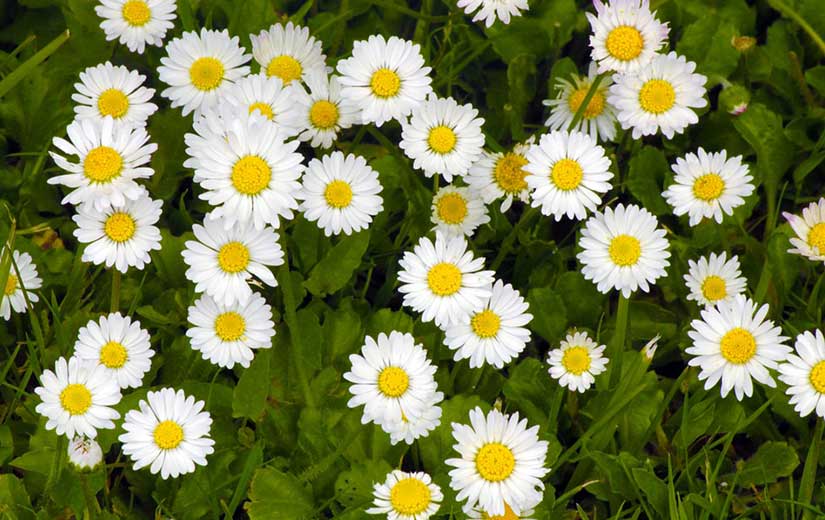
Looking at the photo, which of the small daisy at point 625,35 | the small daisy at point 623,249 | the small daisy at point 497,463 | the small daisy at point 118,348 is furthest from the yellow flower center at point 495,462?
the small daisy at point 625,35

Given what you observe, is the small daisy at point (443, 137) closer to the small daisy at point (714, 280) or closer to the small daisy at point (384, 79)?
the small daisy at point (384, 79)

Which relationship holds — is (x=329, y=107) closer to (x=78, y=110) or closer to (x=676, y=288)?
(x=78, y=110)

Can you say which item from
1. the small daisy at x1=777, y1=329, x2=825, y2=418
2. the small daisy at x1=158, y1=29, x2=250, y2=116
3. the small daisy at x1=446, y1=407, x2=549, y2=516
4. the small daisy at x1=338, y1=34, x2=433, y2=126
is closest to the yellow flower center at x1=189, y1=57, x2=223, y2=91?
the small daisy at x1=158, y1=29, x2=250, y2=116

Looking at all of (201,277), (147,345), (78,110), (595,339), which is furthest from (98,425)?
(595,339)

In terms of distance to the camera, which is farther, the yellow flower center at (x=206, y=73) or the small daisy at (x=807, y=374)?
the yellow flower center at (x=206, y=73)

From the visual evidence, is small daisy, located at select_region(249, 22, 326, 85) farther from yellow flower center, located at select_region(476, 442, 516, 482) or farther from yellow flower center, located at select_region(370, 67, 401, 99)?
yellow flower center, located at select_region(476, 442, 516, 482)

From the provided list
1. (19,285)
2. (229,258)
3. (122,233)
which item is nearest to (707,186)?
(229,258)
